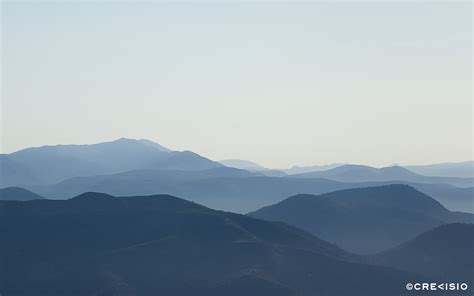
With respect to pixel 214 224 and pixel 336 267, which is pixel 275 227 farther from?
pixel 336 267

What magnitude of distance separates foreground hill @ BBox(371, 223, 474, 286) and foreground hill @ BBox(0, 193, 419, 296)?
1667 cm

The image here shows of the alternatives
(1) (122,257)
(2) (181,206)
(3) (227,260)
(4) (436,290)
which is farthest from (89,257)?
(4) (436,290)

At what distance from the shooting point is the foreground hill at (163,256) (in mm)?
104188

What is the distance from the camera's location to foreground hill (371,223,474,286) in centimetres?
13038

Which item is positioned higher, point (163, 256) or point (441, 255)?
point (163, 256)

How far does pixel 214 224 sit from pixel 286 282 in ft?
109

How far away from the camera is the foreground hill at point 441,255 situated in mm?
130375

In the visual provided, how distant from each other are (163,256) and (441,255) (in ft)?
210

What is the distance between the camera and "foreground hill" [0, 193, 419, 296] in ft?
342

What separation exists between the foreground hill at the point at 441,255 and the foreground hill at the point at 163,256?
54.7ft

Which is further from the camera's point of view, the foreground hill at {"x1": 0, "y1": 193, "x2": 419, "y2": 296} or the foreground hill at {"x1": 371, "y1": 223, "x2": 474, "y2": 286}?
the foreground hill at {"x1": 371, "y1": 223, "x2": 474, "y2": 286}

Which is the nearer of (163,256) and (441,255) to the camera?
(163,256)

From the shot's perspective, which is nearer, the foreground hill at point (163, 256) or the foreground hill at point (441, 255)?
the foreground hill at point (163, 256)

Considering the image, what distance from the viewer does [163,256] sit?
119m
